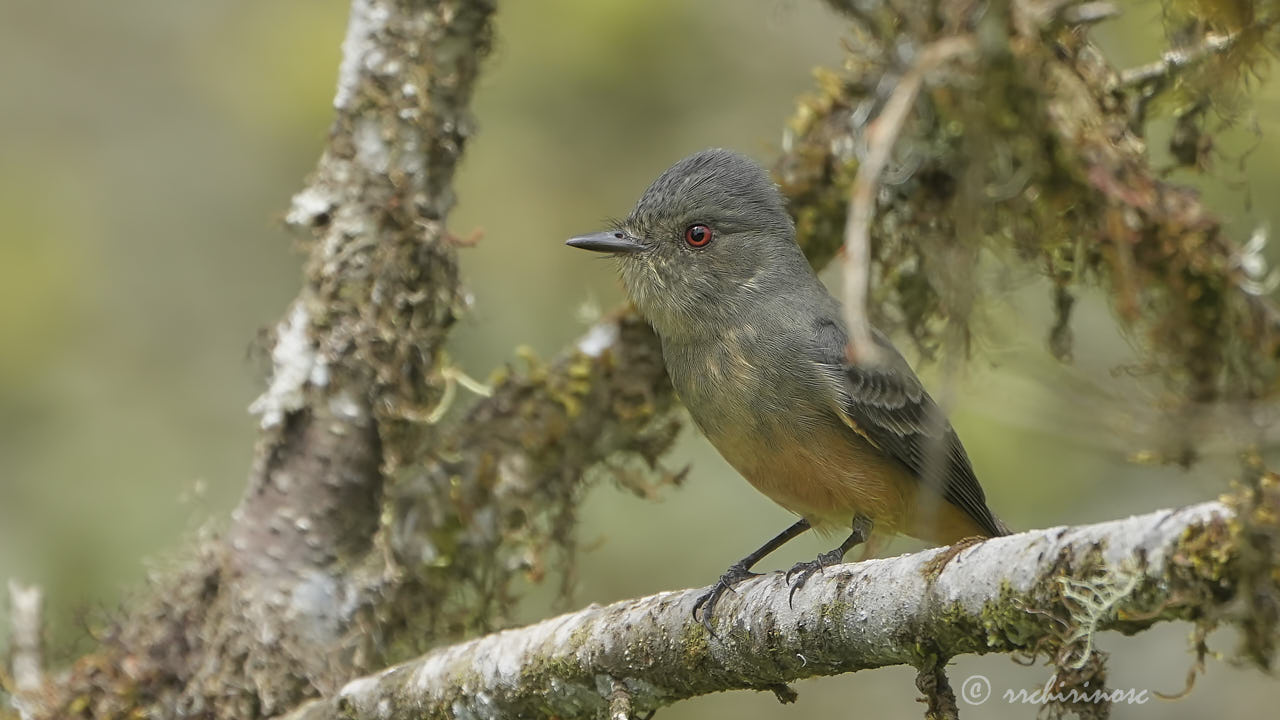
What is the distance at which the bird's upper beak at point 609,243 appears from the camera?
15.7 feet

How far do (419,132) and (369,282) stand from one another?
1.83 ft

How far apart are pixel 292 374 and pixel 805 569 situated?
2.03m

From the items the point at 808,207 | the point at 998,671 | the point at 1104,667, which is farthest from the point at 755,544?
the point at 1104,667

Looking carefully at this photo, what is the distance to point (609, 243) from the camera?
4832 millimetres

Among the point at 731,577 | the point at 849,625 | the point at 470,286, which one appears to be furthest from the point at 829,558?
the point at 470,286

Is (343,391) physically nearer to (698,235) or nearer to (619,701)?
(698,235)

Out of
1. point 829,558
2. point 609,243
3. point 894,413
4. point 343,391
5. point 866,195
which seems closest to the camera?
point 866,195

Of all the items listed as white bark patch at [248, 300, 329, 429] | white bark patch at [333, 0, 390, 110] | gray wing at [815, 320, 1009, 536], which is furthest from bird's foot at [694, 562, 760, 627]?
white bark patch at [333, 0, 390, 110]

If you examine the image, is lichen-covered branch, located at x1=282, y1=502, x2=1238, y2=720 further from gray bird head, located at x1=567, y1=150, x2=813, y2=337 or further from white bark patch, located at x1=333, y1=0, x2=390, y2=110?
white bark patch, located at x1=333, y1=0, x2=390, y2=110

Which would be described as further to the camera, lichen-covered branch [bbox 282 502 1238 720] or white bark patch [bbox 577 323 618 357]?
white bark patch [bbox 577 323 618 357]

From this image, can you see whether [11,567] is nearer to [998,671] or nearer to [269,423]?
[269,423]

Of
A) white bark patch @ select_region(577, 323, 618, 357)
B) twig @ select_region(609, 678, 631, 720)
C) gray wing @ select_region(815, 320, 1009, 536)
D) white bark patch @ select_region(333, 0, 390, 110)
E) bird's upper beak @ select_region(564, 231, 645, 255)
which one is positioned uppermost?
white bark patch @ select_region(333, 0, 390, 110)

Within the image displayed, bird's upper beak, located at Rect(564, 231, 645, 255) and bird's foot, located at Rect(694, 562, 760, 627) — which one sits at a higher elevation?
bird's upper beak, located at Rect(564, 231, 645, 255)

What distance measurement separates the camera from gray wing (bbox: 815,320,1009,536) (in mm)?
4410
